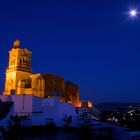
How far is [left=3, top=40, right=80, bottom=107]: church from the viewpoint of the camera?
6412 cm

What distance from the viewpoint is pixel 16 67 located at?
7025 cm

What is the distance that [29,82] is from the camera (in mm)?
66750

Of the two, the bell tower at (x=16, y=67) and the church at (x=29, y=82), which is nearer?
the church at (x=29, y=82)

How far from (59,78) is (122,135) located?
188ft

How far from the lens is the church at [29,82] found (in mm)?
64125

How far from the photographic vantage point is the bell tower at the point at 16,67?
2709 inches

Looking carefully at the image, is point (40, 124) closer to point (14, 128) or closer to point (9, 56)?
point (14, 128)

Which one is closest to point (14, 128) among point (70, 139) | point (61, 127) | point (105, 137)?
point (61, 127)

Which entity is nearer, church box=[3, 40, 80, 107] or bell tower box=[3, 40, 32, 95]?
church box=[3, 40, 80, 107]

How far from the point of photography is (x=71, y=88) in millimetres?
72875

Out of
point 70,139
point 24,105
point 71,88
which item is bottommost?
point 70,139

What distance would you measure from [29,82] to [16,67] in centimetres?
666

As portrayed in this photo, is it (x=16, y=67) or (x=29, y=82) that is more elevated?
(x=16, y=67)

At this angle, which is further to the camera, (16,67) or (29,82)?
(16,67)
